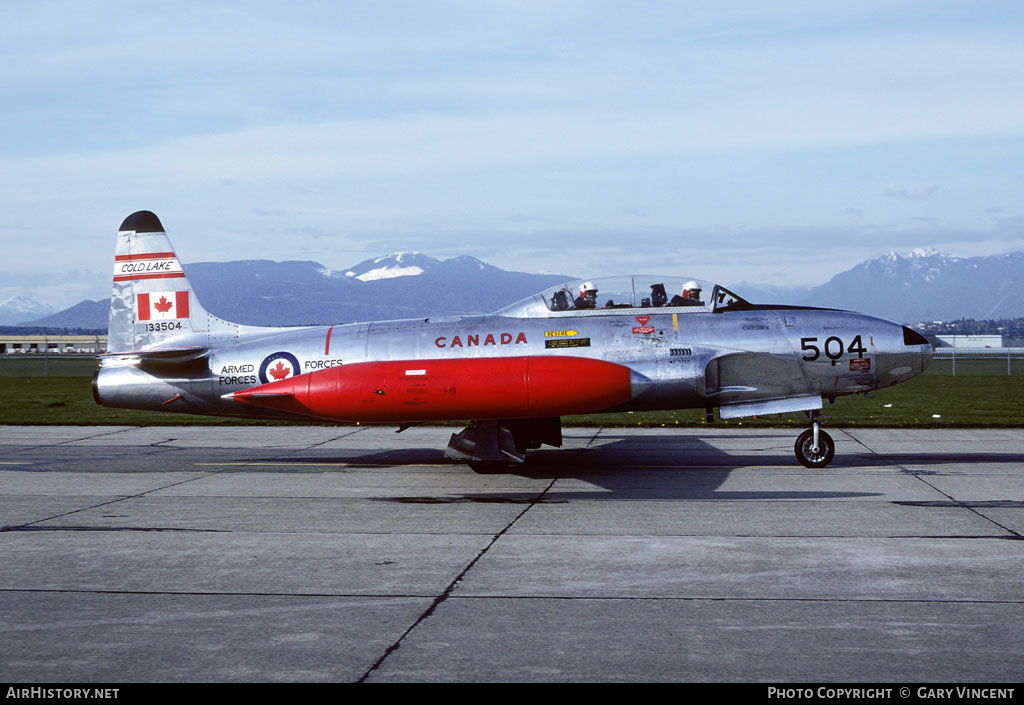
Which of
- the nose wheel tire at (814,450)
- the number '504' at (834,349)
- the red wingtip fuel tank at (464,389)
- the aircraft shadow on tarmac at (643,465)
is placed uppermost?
the number '504' at (834,349)

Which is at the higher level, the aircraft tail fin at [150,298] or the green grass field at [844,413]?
the aircraft tail fin at [150,298]

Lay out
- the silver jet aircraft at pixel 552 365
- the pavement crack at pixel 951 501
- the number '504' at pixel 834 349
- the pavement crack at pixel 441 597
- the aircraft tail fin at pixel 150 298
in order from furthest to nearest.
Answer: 1. the aircraft tail fin at pixel 150 298
2. the number '504' at pixel 834 349
3. the silver jet aircraft at pixel 552 365
4. the pavement crack at pixel 951 501
5. the pavement crack at pixel 441 597

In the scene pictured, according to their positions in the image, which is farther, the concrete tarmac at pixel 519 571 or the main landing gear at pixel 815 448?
the main landing gear at pixel 815 448

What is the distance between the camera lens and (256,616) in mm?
7539

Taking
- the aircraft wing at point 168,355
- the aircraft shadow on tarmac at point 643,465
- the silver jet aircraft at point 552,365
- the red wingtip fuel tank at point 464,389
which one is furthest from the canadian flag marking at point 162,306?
the red wingtip fuel tank at point 464,389

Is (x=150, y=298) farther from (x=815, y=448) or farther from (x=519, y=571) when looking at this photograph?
(x=815, y=448)

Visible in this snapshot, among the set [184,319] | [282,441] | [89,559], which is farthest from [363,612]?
[282,441]

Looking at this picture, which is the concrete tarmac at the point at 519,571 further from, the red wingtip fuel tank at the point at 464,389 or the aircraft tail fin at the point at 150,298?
the aircraft tail fin at the point at 150,298

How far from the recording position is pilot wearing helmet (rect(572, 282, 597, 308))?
16062 mm

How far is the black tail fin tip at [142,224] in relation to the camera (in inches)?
701

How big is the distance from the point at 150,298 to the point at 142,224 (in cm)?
137

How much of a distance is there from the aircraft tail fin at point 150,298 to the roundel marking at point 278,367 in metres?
1.25

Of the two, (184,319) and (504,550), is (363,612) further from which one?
(184,319)

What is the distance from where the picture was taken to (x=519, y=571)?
902 centimetres
